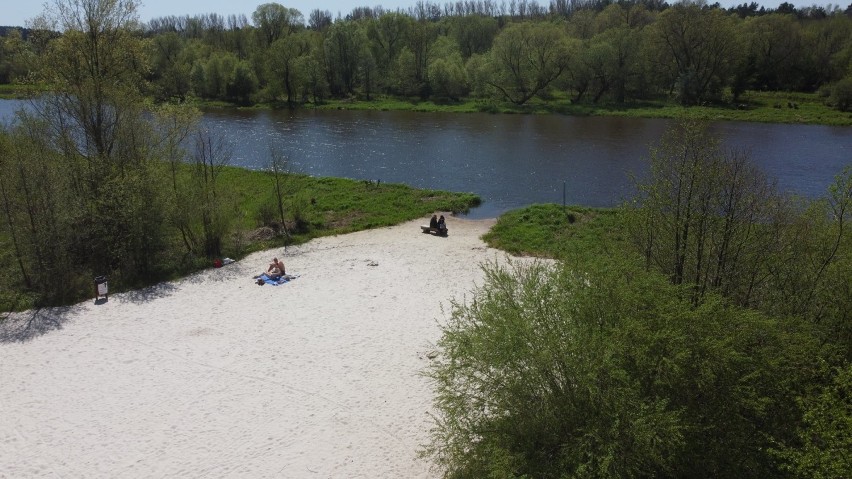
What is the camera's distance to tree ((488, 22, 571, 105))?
77188mm

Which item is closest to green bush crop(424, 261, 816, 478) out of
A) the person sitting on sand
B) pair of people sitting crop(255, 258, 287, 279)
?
pair of people sitting crop(255, 258, 287, 279)

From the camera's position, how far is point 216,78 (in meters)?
86.0

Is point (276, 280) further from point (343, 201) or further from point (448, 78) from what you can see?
point (448, 78)

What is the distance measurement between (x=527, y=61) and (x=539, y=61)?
177cm

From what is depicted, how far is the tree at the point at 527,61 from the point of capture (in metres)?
77.2

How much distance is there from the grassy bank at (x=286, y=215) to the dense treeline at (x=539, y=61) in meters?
31.3

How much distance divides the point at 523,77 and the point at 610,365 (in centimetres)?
7409

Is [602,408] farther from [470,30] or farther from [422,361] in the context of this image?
[470,30]

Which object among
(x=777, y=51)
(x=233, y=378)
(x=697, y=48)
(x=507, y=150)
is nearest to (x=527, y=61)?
(x=697, y=48)

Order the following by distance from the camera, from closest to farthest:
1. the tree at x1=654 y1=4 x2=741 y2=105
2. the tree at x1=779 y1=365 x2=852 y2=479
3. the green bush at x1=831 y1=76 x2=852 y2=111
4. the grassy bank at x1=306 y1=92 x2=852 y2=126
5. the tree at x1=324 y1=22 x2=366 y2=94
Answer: the tree at x1=779 y1=365 x2=852 y2=479 < the grassy bank at x1=306 y1=92 x2=852 y2=126 < the green bush at x1=831 y1=76 x2=852 y2=111 < the tree at x1=654 y1=4 x2=741 y2=105 < the tree at x1=324 y1=22 x2=366 y2=94

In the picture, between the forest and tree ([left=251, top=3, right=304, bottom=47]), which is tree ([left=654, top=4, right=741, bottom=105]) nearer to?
the forest

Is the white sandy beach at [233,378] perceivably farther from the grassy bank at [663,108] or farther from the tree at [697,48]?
the tree at [697,48]

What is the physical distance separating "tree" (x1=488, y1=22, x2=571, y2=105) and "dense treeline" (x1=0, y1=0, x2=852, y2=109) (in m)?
0.14

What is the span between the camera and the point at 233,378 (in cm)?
1684
